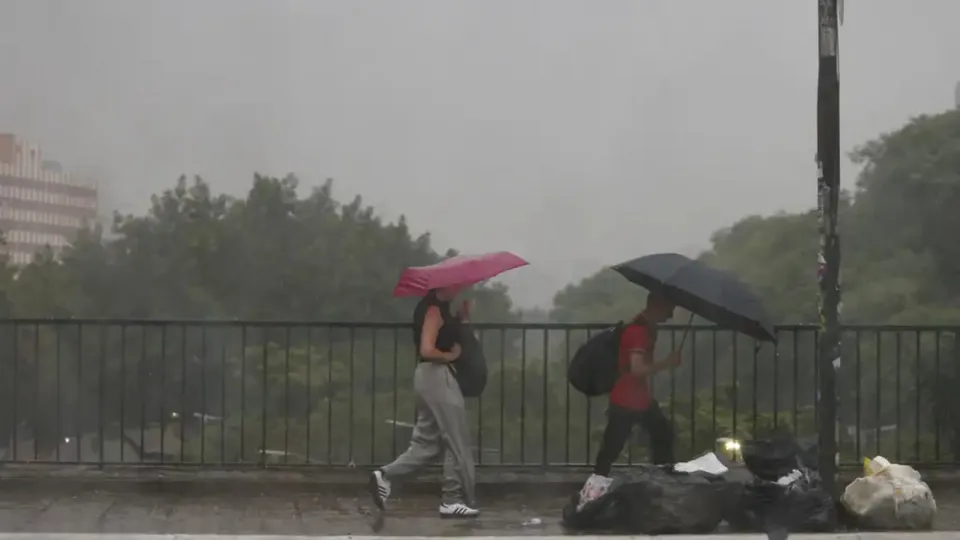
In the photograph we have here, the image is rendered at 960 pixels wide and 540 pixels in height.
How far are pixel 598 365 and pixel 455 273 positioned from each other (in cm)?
103

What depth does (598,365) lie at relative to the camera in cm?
649

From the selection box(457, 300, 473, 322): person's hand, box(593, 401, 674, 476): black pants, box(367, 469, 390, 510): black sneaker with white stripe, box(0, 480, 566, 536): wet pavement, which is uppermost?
box(457, 300, 473, 322): person's hand

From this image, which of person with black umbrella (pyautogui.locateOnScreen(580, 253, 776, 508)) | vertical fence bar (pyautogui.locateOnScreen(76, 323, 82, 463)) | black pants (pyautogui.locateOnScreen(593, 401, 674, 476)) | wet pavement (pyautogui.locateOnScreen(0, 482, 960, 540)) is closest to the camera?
person with black umbrella (pyautogui.locateOnScreen(580, 253, 776, 508))

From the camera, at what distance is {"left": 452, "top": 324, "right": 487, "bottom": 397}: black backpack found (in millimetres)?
6570

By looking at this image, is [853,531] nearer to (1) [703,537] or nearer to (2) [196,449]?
(1) [703,537]

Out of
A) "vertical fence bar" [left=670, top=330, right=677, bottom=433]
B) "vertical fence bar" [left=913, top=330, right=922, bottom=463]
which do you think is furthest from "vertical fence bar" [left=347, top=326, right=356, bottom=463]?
"vertical fence bar" [left=913, top=330, right=922, bottom=463]

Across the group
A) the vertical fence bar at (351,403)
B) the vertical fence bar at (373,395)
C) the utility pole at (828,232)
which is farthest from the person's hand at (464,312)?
the utility pole at (828,232)

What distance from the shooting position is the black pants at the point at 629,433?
6543 millimetres

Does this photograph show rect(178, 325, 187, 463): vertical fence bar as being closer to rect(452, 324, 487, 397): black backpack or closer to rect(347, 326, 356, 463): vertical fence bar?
rect(347, 326, 356, 463): vertical fence bar

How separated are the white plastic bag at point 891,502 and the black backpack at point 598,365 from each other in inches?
61.0

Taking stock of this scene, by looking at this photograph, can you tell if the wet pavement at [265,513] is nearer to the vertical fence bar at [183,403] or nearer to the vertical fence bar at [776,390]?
the vertical fence bar at [183,403]

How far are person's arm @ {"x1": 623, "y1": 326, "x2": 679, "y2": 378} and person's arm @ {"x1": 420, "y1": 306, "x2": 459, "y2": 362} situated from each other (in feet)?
3.47

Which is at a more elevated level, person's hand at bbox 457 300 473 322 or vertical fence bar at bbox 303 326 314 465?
person's hand at bbox 457 300 473 322

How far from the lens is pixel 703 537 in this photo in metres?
5.89
